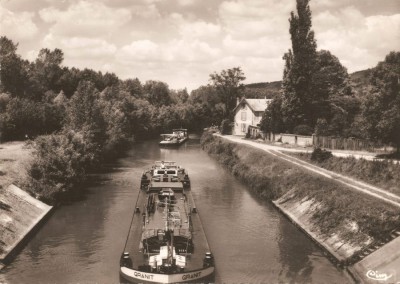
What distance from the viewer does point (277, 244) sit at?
106ft

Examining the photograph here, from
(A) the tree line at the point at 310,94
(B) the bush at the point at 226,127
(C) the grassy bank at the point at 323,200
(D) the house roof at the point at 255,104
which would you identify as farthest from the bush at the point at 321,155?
(B) the bush at the point at 226,127

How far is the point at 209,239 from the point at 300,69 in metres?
42.9

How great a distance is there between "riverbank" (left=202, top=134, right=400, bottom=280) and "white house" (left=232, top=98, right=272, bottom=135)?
4106 cm

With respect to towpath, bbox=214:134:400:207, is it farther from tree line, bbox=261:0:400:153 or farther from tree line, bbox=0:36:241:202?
tree line, bbox=0:36:241:202

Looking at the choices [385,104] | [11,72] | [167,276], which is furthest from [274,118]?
[167,276]

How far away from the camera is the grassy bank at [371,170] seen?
3697 cm

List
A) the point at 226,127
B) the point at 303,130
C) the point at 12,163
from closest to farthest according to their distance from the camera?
1. the point at 12,163
2. the point at 303,130
3. the point at 226,127

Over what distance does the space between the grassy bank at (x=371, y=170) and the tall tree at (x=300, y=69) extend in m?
21.7

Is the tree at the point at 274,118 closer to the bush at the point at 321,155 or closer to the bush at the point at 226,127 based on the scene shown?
the bush at the point at 321,155

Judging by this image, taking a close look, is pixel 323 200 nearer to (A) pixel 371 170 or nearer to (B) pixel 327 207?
(B) pixel 327 207

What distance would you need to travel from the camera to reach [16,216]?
33.3 m

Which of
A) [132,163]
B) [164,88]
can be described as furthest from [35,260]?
[164,88]

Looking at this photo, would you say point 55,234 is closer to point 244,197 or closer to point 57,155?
point 57,155

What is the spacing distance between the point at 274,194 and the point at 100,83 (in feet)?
322
